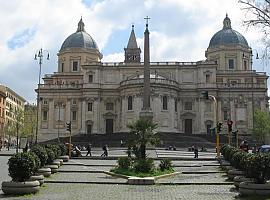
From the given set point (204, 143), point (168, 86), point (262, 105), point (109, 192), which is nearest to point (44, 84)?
point (168, 86)

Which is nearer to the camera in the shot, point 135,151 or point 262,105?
point 135,151

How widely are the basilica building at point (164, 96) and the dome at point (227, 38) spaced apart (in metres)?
1.10

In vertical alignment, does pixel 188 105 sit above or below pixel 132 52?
below

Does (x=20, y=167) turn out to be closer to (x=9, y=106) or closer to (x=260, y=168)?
(x=260, y=168)

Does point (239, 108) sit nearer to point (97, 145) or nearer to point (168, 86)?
point (168, 86)

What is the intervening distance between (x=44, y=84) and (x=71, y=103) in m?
7.43

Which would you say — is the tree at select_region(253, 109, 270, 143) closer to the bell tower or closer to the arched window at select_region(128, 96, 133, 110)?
the arched window at select_region(128, 96, 133, 110)

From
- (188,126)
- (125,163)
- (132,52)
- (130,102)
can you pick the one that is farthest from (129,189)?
(132,52)

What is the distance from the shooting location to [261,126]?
74375 mm

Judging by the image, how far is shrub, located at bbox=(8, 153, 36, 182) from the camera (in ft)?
53.3

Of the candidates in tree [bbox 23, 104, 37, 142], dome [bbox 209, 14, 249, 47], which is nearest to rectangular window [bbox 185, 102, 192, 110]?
dome [bbox 209, 14, 249, 47]

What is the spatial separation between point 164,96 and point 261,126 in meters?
18.7

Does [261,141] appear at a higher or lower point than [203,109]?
lower

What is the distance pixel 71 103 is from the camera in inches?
3450
